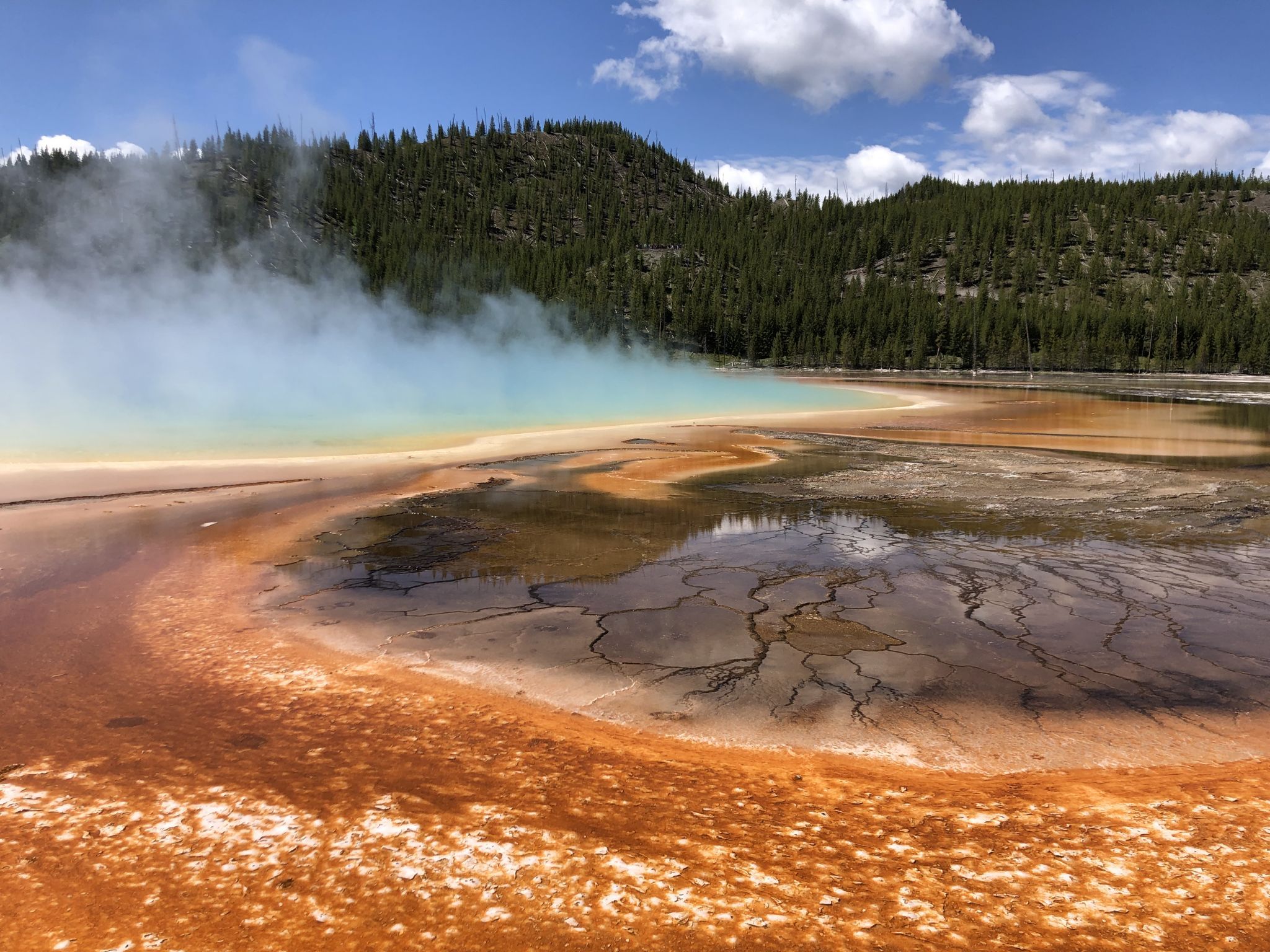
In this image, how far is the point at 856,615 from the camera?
7297 millimetres

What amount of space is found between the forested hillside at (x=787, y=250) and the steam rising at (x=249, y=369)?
31.1ft

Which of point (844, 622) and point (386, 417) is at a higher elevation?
point (386, 417)

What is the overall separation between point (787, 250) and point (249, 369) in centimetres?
11061

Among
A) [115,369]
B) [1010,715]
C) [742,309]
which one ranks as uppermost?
[742,309]

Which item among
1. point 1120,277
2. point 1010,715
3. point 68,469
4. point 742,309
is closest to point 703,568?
point 1010,715

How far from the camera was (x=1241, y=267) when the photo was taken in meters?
112

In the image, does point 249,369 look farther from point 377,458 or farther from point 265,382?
point 377,458

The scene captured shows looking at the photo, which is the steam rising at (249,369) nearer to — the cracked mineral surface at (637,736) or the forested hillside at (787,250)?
the forested hillside at (787,250)

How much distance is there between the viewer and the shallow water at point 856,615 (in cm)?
520

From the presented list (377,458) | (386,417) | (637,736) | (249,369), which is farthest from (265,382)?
(637,736)

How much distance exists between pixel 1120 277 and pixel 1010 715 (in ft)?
439

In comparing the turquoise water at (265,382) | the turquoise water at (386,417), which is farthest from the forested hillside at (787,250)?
the turquoise water at (386,417)

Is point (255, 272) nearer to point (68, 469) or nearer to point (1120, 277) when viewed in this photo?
point (68, 469)

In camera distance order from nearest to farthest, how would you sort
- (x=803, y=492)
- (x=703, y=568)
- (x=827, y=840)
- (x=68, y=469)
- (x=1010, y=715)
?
(x=827, y=840)
(x=1010, y=715)
(x=703, y=568)
(x=803, y=492)
(x=68, y=469)
